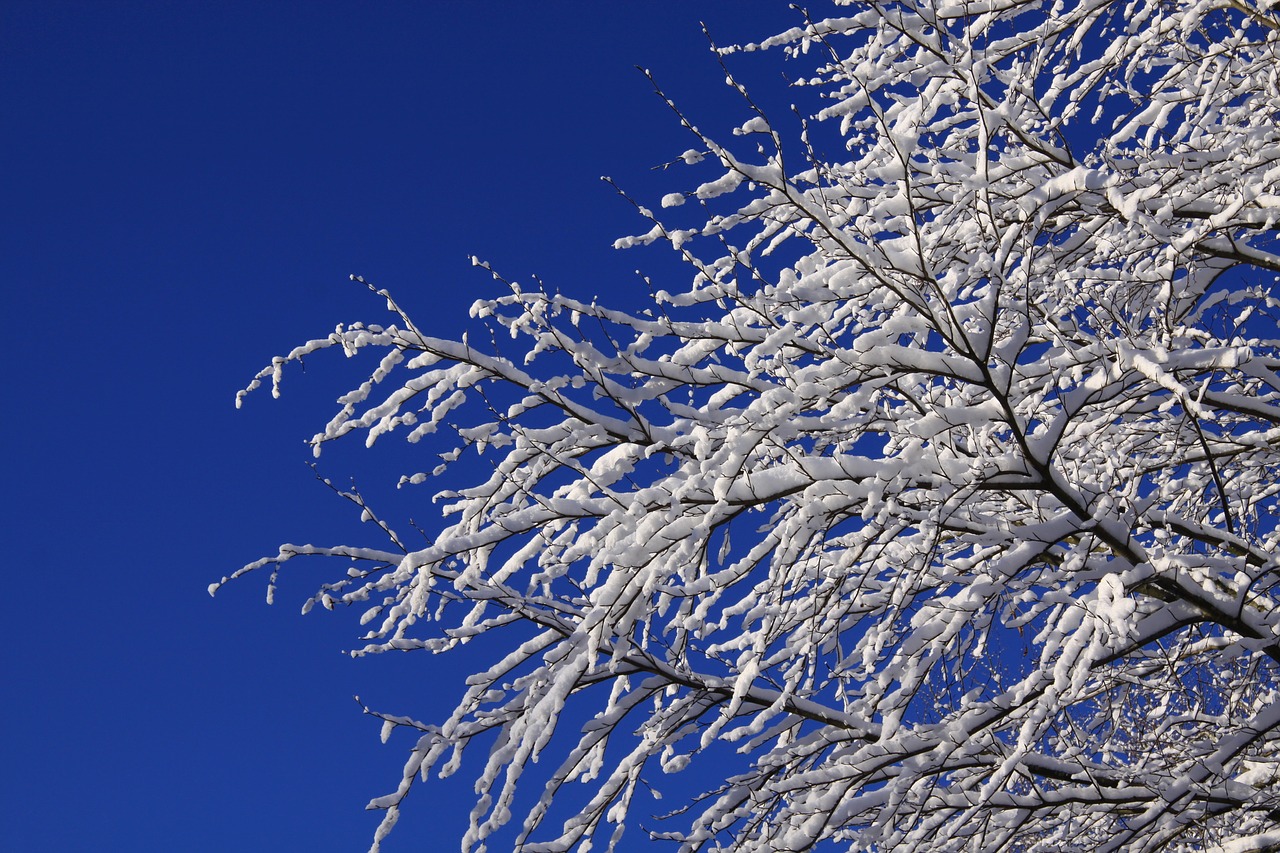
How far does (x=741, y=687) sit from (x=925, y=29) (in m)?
2.53

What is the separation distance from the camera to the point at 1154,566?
9.87 ft

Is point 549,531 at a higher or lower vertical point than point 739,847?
higher

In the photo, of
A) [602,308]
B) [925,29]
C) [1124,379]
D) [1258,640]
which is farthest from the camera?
[925,29]

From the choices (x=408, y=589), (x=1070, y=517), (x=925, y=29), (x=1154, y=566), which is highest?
(x=925, y=29)

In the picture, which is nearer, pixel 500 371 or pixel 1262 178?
pixel 500 371

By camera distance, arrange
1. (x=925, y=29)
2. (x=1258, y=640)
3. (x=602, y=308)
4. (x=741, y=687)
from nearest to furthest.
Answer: (x=741, y=687), (x=1258, y=640), (x=602, y=308), (x=925, y=29)

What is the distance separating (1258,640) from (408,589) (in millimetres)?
2799

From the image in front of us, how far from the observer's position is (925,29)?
369cm

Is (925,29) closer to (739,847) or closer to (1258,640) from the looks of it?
(1258,640)

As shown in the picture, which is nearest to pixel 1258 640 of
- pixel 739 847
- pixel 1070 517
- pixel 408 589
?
pixel 1070 517

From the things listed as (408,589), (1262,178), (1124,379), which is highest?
(1262,178)

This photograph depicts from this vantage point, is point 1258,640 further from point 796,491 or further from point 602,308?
point 602,308

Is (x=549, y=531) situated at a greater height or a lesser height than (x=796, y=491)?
greater

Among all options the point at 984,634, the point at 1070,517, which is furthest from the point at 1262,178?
the point at 984,634
